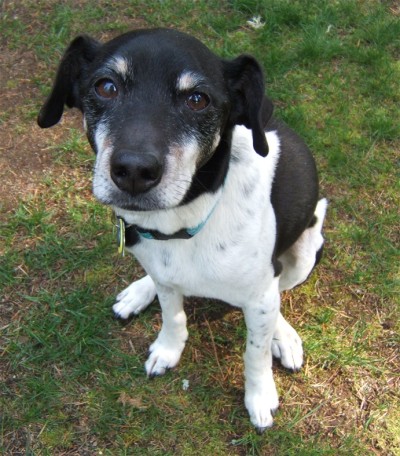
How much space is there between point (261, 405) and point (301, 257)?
2.69 feet

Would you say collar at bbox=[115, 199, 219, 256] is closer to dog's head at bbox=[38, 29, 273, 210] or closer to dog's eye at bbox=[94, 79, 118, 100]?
dog's head at bbox=[38, 29, 273, 210]

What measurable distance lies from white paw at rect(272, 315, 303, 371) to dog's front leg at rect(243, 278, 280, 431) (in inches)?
7.4

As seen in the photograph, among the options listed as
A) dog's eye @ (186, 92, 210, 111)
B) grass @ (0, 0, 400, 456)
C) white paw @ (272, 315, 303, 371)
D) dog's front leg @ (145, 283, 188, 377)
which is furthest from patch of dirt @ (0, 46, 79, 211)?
dog's eye @ (186, 92, 210, 111)

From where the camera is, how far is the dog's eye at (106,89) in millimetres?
2236

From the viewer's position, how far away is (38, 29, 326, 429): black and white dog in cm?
215

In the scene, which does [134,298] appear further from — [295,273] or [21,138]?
[21,138]

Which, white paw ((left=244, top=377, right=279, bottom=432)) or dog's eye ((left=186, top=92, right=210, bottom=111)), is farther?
white paw ((left=244, top=377, right=279, bottom=432))

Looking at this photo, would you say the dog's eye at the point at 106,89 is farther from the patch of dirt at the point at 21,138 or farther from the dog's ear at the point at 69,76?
the patch of dirt at the point at 21,138

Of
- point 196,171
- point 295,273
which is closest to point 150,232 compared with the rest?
point 196,171

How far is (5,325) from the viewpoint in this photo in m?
3.63

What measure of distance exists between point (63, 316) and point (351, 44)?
10.3ft

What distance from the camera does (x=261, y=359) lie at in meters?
3.05

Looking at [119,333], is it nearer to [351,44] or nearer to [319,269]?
[319,269]

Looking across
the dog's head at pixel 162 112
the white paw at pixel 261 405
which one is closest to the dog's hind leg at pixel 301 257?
the white paw at pixel 261 405
